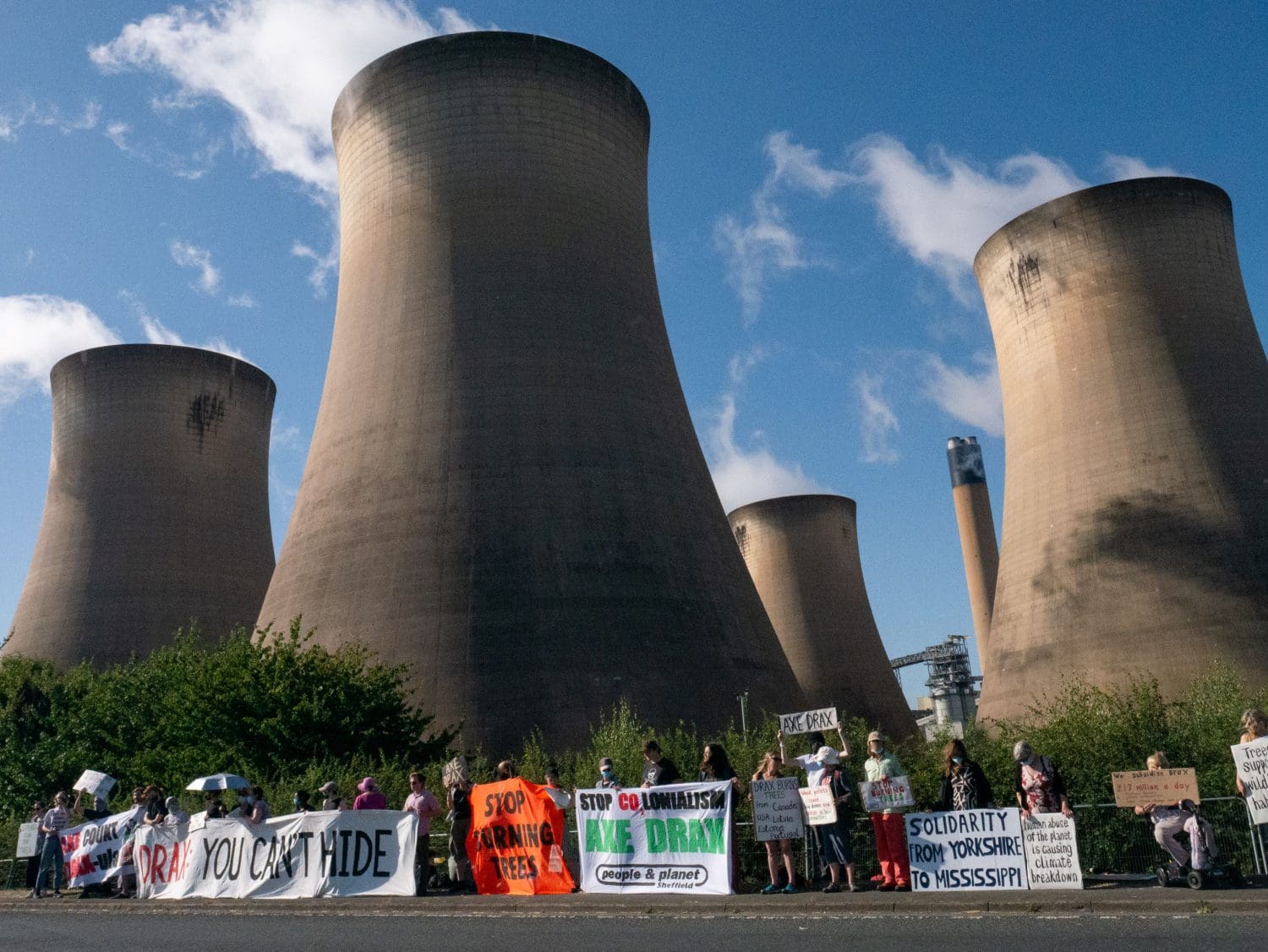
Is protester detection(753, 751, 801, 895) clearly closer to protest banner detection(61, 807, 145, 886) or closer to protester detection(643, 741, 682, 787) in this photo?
protester detection(643, 741, 682, 787)

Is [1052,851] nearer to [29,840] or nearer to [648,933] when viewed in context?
[648,933]

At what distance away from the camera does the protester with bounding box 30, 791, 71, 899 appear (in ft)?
36.2

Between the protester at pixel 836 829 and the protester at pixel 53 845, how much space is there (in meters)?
7.72

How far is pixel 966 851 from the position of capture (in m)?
7.37

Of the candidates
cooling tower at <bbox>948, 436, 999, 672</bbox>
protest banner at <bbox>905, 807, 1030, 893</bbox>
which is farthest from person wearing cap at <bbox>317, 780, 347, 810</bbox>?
cooling tower at <bbox>948, 436, 999, 672</bbox>

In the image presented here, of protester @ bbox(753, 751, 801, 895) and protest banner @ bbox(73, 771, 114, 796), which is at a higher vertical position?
protest banner @ bbox(73, 771, 114, 796)

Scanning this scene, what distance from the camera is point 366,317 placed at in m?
19.1

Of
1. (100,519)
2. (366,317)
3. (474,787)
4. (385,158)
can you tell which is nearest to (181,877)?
(474,787)

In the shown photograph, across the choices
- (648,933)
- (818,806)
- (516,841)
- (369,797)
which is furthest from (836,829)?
(369,797)

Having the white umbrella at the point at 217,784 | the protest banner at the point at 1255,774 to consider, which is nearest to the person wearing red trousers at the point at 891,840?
the protest banner at the point at 1255,774

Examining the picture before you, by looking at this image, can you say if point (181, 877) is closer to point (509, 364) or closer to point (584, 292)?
point (509, 364)

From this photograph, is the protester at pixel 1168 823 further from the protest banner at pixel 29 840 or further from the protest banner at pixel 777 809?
the protest banner at pixel 29 840

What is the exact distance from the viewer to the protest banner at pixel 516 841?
8.62 metres

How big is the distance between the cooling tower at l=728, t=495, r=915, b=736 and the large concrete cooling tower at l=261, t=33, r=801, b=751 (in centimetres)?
1642
